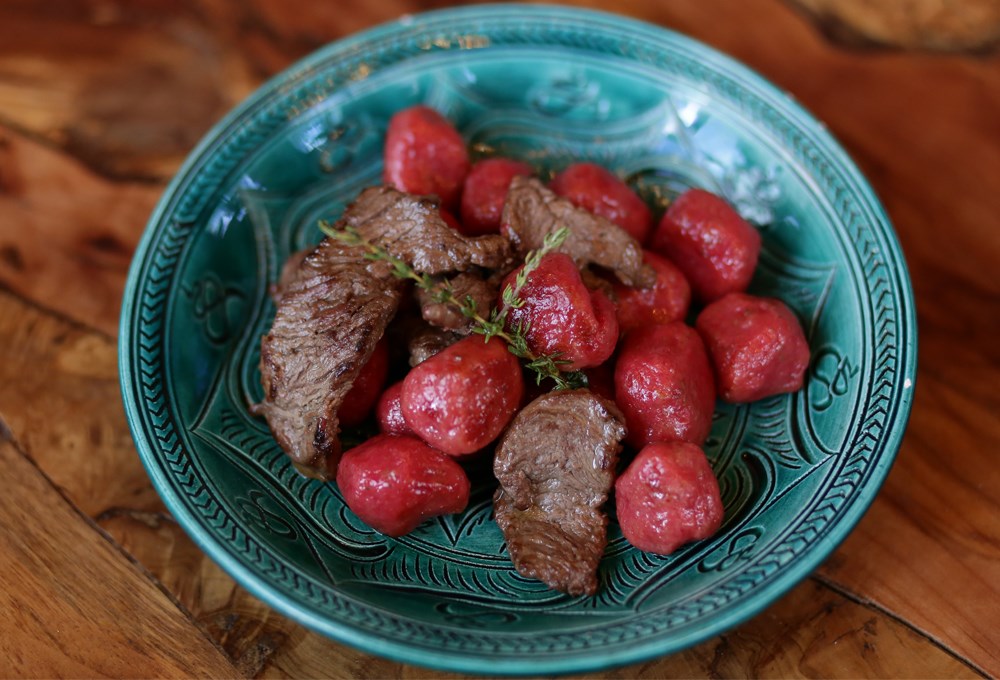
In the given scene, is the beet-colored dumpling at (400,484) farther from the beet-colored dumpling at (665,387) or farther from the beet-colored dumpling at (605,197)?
the beet-colored dumpling at (605,197)

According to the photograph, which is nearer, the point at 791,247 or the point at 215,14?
the point at 791,247

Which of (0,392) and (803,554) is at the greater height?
(803,554)

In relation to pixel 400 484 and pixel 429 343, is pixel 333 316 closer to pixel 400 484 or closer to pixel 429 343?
pixel 429 343

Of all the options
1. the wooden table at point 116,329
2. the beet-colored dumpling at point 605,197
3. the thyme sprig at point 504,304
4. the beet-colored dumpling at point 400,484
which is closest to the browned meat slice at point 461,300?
the thyme sprig at point 504,304

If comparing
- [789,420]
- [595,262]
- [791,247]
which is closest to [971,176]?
[791,247]

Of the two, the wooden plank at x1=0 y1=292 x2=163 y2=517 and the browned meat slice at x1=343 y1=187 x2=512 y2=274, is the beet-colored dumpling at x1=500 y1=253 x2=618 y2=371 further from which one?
the wooden plank at x1=0 y1=292 x2=163 y2=517

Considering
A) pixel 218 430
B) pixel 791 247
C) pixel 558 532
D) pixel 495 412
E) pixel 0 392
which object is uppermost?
pixel 791 247

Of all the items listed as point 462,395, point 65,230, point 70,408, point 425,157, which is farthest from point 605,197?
point 65,230

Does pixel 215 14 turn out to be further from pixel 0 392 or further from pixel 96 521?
pixel 96 521
